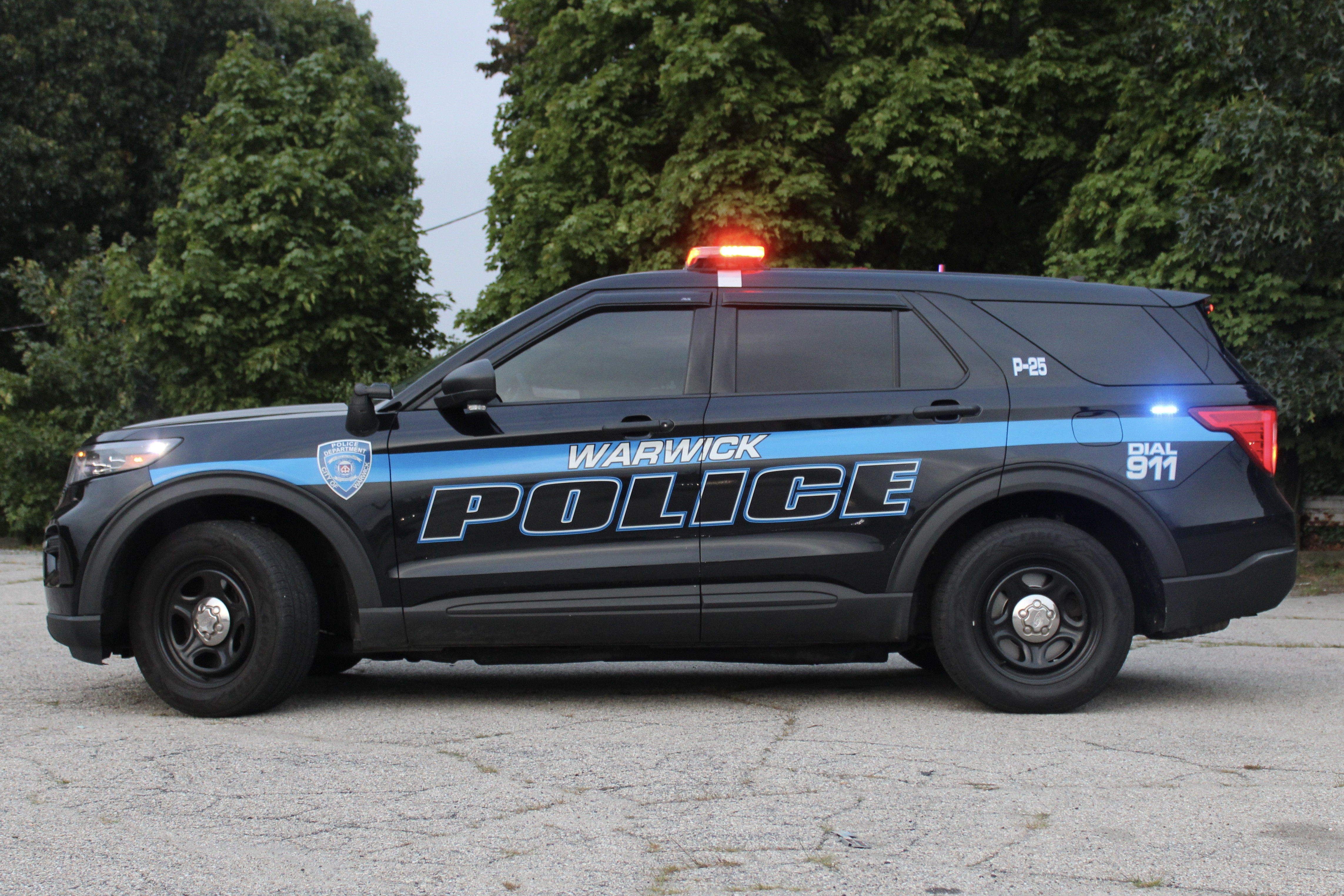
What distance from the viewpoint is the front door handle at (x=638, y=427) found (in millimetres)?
5176

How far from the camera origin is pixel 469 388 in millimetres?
5062

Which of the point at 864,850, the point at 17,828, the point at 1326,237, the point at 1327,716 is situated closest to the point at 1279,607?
the point at 1326,237

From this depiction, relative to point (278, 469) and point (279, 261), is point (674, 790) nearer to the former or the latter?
point (278, 469)

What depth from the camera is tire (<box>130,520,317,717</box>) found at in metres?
5.17

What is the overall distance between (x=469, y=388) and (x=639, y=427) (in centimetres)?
69

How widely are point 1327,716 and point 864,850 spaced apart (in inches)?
114

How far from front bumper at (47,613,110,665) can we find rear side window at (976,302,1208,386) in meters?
3.93

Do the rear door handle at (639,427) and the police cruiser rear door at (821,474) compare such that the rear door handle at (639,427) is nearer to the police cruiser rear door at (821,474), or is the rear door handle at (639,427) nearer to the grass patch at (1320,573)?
the police cruiser rear door at (821,474)

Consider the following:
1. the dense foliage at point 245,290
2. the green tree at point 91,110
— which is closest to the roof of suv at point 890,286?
the dense foliage at point 245,290

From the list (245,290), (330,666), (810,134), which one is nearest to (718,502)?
(330,666)

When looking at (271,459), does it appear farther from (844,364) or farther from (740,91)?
(740,91)

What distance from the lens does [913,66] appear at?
15688 mm

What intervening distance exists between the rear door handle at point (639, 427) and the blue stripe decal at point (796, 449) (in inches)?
1.9

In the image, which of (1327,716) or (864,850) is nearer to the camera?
(864,850)
